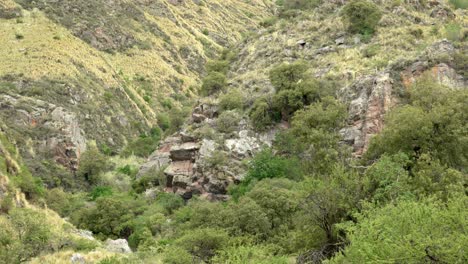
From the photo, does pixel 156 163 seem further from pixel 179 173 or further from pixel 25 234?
pixel 25 234

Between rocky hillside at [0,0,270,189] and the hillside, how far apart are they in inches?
10.7

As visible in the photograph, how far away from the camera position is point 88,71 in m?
74.4

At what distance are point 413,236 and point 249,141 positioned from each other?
3027cm

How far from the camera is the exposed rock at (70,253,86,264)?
87.5 feet

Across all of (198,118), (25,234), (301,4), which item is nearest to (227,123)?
(198,118)

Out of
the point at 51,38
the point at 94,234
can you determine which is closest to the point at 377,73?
the point at 94,234

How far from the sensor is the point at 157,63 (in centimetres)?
8919

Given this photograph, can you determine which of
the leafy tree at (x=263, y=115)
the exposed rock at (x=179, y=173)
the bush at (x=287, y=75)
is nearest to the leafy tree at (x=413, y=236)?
the exposed rock at (x=179, y=173)

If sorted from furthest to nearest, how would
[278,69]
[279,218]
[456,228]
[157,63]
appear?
[157,63]
[278,69]
[279,218]
[456,228]

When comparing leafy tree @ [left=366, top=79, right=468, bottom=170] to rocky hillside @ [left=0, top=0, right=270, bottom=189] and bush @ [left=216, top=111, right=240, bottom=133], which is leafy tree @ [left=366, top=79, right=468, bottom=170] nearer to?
bush @ [left=216, top=111, right=240, bottom=133]

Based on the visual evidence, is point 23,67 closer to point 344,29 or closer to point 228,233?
point 344,29

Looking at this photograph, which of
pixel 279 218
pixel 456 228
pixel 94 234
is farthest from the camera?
pixel 94 234

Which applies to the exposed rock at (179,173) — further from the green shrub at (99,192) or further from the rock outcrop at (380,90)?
the rock outcrop at (380,90)

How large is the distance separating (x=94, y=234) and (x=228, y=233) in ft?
43.7
